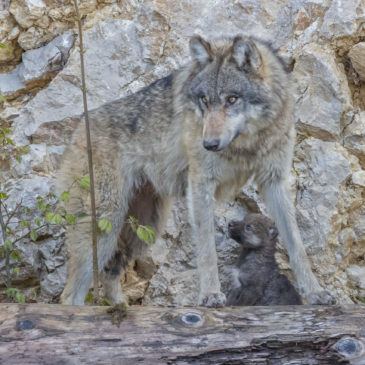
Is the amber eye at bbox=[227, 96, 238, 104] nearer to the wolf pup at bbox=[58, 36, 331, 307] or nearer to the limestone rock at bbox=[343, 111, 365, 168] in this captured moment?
the wolf pup at bbox=[58, 36, 331, 307]

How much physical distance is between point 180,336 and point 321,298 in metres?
1.41

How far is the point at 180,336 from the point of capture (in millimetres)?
3486

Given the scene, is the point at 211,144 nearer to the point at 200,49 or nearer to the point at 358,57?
the point at 200,49

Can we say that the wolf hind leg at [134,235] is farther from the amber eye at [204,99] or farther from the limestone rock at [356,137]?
the limestone rock at [356,137]

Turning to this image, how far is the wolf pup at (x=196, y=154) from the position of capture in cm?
441

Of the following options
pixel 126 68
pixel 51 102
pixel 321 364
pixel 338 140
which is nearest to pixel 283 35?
pixel 338 140

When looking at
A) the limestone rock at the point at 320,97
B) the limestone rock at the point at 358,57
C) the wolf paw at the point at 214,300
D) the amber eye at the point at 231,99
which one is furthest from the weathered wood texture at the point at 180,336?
the limestone rock at the point at 358,57

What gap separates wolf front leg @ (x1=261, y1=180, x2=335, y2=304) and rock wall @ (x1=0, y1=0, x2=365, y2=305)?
1.12 metres

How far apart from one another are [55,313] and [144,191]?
91.0 inches

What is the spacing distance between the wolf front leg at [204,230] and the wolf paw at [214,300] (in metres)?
0.09

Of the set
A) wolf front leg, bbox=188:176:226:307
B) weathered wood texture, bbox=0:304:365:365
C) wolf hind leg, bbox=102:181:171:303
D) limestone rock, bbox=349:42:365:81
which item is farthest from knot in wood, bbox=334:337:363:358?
limestone rock, bbox=349:42:365:81

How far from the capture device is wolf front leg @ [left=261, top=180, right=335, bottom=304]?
443 cm

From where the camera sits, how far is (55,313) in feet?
11.9

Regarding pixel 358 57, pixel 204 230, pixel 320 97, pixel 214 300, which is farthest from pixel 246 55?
pixel 358 57
